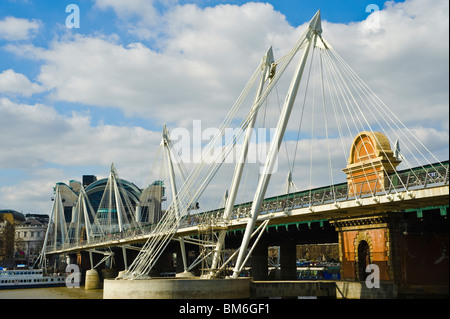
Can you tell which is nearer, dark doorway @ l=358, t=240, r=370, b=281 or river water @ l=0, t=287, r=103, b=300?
dark doorway @ l=358, t=240, r=370, b=281

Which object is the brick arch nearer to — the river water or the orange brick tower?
the orange brick tower

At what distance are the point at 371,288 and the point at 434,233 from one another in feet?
22.7

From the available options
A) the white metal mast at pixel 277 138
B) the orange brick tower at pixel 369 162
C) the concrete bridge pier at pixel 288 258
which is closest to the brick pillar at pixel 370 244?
the orange brick tower at pixel 369 162

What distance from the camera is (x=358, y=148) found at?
172 ft

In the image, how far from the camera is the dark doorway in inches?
1950

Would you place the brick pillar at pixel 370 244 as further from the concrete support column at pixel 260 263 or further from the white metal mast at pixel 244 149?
the concrete support column at pixel 260 263

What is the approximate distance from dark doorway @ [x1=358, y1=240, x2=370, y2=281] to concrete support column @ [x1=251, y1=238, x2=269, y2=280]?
1463 inches

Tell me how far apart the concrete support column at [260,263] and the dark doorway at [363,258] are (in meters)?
37.2

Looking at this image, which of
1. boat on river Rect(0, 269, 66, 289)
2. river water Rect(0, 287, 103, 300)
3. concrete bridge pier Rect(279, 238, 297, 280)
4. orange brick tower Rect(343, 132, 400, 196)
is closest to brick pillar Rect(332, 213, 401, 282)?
orange brick tower Rect(343, 132, 400, 196)

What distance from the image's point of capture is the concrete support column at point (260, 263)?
86.9 m

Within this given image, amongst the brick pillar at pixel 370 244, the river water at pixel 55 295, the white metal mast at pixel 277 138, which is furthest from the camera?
the river water at pixel 55 295
